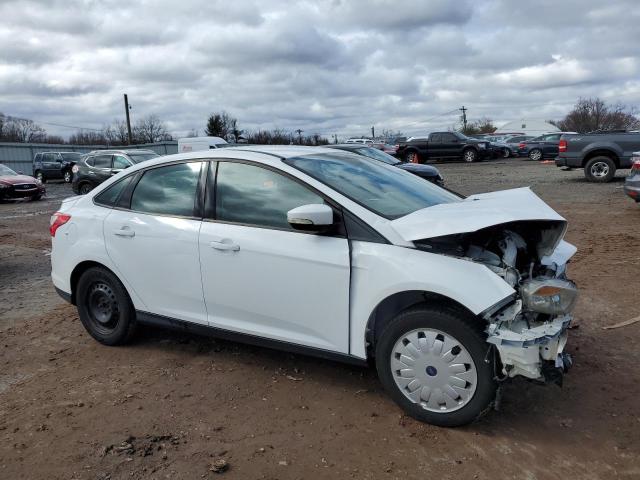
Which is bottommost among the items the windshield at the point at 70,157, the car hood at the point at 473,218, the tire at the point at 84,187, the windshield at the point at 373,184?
the tire at the point at 84,187

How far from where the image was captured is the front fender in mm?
→ 3006

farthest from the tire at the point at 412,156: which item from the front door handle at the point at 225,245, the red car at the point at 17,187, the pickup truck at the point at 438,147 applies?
the front door handle at the point at 225,245

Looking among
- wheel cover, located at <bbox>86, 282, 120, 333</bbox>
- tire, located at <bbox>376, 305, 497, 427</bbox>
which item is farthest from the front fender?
wheel cover, located at <bbox>86, 282, 120, 333</bbox>

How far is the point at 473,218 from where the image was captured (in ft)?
10.4

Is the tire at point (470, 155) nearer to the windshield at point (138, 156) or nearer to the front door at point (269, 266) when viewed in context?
the windshield at point (138, 156)

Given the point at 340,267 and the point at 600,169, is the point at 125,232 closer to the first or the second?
the point at 340,267

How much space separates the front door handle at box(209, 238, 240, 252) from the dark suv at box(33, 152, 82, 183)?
1087 inches

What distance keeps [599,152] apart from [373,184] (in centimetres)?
1461

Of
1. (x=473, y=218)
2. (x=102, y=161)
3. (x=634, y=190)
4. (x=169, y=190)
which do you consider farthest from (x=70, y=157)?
(x=473, y=218)

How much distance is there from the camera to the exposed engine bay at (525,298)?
2.95 metres

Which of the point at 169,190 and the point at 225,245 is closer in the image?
the point at 225,245

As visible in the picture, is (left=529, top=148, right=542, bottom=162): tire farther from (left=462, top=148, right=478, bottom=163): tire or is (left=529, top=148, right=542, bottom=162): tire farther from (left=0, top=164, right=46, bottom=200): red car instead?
(left=0, top=164, right=46, bottom=200): red car

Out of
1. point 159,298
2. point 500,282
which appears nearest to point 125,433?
point 159,298

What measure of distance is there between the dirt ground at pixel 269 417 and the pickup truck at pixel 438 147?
962 inches
